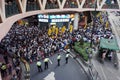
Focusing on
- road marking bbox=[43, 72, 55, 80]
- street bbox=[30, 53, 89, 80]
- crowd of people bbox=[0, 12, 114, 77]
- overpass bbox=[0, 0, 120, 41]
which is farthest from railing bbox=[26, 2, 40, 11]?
road marking bbox=[43, 72, 55, 80]

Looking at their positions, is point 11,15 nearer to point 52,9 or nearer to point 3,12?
point 3,12

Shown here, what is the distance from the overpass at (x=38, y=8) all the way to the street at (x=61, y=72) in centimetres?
521

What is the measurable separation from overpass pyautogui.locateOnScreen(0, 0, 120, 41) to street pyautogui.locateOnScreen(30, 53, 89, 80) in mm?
5209

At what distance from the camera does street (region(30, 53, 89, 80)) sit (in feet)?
81.3

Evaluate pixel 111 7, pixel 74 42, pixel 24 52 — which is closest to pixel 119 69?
pixel 74 42

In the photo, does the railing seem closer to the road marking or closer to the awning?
the road marking

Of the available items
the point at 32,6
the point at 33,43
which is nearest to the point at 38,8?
the point at 32,6

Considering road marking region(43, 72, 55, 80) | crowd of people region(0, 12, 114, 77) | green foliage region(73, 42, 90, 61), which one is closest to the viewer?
road marking region(43, 72, 55, 80)

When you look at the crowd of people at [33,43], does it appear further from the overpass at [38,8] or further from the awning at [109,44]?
the overpass at [38,8]

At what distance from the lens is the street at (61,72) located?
24789 millimetres

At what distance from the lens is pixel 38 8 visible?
33.1 meters

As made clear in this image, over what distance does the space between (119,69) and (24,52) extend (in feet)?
32.6

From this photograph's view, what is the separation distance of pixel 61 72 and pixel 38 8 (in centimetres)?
1026

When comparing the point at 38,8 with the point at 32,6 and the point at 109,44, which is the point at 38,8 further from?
Result: the point at 109,44
